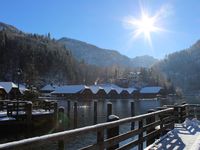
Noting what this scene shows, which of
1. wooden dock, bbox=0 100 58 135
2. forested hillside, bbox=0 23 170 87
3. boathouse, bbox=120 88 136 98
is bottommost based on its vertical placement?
wooden dock, bbox=0 100 58 135

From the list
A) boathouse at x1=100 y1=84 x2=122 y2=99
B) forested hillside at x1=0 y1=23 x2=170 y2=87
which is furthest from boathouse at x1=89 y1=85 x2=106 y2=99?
forested hillside at x1=0 y1=23 x2=170 y2=87

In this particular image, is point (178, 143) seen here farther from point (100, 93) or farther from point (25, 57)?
point (25, 57)

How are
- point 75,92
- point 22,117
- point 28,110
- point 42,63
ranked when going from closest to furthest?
point 28,110 → point 22,117 → point 75,92 → point 42,63

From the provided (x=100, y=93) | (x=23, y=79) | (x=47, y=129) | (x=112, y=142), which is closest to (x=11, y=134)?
(x=47, y=129)

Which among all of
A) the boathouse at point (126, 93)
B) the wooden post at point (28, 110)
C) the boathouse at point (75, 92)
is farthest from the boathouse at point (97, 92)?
the wooden post at point (28, 110)

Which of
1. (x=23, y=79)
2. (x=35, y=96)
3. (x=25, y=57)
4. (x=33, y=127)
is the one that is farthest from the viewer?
(x=25, y=57)

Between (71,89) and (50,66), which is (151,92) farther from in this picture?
(71,89)

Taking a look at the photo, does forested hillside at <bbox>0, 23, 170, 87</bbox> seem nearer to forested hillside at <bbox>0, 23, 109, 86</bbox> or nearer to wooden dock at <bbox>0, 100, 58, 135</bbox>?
forested hillside at <bbox>0, 23, 109, 86</bbox>

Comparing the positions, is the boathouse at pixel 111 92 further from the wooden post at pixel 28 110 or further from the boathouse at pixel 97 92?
the wooden post at pixel 28 110

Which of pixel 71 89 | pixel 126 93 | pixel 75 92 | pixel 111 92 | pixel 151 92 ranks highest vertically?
pixel 71 89

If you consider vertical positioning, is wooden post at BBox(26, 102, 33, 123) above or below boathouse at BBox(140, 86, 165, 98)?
below

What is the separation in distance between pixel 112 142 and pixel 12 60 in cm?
15825

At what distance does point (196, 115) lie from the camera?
23.3 m

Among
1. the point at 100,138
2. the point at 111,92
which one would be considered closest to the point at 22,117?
the point at 100,138
